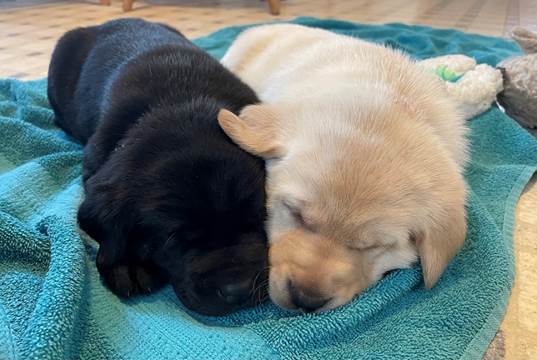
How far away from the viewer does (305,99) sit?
1697 mm

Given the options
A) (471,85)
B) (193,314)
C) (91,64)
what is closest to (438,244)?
(193,314)

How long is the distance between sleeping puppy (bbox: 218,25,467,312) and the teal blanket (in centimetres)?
8

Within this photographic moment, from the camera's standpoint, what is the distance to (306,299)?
133 centimetres

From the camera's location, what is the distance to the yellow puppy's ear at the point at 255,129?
1.45 meters

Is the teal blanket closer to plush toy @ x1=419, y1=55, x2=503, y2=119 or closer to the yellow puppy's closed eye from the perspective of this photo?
the yellow puppy's closed eye

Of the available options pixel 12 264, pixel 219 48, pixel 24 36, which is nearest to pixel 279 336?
pixel 12 264

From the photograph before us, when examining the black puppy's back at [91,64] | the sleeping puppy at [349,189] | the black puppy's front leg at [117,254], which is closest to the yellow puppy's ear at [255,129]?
the sleeping puppy at [349,189]

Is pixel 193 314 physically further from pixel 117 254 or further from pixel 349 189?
pixel 349 189

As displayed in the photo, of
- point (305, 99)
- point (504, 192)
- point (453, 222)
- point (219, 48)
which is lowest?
point (219, 48)

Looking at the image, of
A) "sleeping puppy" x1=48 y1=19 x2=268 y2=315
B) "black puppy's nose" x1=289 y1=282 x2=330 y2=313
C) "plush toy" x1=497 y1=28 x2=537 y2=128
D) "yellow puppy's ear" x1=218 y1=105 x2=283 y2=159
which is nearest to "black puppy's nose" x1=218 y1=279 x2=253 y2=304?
"sleeping puppy" x1=48 y1=19 x2=268 y2=315

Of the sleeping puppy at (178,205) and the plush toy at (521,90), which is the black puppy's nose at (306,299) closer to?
the sleeping puppy at (178,205)

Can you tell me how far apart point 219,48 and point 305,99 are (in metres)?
2.35

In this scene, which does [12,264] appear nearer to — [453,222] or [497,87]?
[453,222]

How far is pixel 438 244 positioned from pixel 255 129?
23.2 inches
